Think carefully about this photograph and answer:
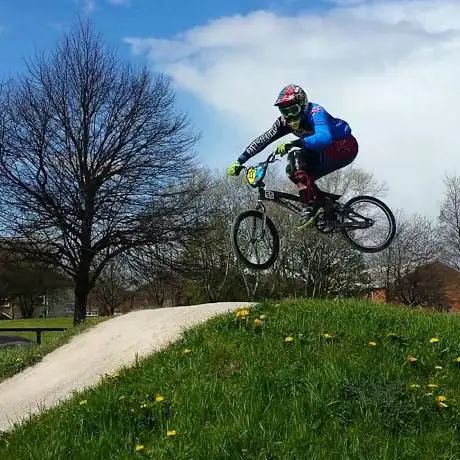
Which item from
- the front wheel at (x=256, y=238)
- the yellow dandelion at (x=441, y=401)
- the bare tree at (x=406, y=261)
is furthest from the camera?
the bare tree at (x=406, y=261)

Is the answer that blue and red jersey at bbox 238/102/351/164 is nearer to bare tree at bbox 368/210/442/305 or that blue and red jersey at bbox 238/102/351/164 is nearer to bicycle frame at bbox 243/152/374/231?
bicycle frame at bbox 243/152/374/231

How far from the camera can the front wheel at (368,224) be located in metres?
9.94

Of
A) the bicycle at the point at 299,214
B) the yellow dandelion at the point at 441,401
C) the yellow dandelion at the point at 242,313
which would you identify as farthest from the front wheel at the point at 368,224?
the yellow dandelion at the point at 441,401

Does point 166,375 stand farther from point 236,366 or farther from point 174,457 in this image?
point 174,457

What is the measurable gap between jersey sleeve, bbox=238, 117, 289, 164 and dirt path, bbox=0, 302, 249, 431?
2.77 meters

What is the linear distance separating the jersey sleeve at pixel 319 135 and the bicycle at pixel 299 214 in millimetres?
712

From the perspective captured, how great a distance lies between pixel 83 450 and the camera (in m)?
6.01

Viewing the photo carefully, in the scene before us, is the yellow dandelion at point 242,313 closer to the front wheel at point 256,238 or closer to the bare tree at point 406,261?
the front wheel at point 256,238

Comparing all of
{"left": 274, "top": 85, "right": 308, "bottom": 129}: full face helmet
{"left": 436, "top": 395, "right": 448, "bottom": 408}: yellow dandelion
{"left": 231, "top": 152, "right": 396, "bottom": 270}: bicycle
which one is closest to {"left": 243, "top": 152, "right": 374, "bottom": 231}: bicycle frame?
{"left": 231, "top": 152, "right": 396, "bottom": 270}: bicycle

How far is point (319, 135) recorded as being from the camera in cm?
935

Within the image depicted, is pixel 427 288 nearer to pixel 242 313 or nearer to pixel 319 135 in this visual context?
pixel 242 313

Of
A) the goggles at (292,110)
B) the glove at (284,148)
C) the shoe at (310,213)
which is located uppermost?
the goggles at (292,110)

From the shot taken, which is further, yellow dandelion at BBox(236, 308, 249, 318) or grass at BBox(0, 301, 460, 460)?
yellow dandelion at BBox(236, 308, 249, 318)

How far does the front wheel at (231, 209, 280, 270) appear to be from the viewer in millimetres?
10125
